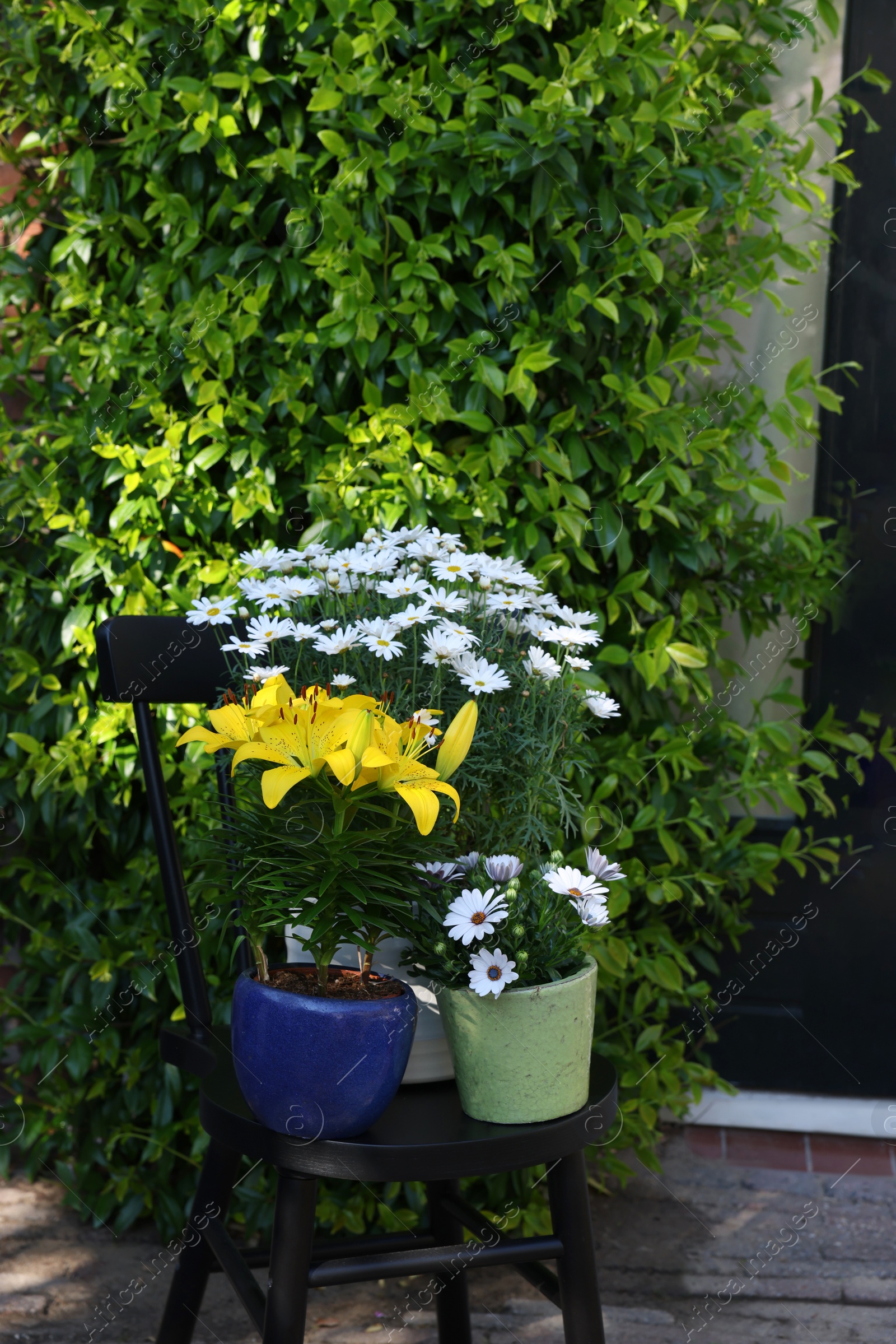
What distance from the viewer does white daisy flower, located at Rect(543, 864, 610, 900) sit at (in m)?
0.98

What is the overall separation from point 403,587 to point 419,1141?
1.75ft

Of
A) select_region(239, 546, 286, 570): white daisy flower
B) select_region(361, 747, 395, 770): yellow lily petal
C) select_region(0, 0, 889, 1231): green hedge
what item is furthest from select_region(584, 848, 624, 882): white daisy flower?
select_region(0, 0, 889, 1231): green hedge

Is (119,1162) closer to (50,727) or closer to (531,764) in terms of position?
(50,727)

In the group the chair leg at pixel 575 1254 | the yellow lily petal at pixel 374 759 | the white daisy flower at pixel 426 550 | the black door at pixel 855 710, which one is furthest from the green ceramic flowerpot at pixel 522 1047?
the black door at pixel 855 710

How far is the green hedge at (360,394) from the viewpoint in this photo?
1.71m

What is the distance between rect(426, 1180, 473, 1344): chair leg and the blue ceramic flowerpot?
51cm

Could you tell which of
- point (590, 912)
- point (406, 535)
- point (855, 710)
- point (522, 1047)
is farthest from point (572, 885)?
point (855, 710)

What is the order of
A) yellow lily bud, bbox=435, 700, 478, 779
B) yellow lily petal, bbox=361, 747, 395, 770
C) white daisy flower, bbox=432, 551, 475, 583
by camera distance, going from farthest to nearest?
1. white daisy flower, bbox=432, 551, 475, 583
2. yellow lily bud, bbox=435, 700, 478, 779
3. yellow lily petal, bbox=361, 747, 395, 770

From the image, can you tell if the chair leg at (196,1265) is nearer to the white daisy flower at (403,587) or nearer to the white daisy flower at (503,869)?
the white daisy flower at (503,869)

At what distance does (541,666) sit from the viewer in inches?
43.7

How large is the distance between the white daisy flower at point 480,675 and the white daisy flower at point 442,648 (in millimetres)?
12

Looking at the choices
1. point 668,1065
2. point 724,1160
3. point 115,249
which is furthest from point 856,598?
point 115,249

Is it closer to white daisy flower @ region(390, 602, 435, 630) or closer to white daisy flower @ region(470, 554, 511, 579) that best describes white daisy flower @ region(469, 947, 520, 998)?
white daisy flower @ region(390, 602, 435, 630)

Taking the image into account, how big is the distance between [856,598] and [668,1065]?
103 cm
